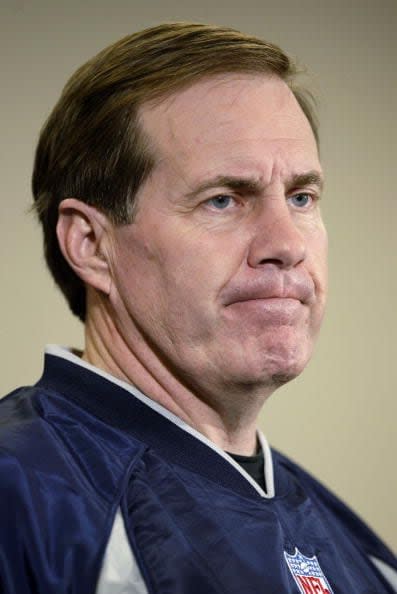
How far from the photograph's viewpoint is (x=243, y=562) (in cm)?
115

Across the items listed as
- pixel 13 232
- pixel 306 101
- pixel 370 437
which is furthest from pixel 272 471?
pixel 370 437

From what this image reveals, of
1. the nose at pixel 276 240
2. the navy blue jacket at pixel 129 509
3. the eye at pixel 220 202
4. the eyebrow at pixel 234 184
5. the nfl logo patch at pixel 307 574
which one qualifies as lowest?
the nfl logo patch at pixel 307 574

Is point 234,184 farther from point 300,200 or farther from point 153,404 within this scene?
point 153,404

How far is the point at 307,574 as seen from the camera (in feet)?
4.13

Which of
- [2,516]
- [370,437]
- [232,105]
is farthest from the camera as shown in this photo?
[370,437]

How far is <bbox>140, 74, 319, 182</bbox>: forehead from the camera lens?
125cm

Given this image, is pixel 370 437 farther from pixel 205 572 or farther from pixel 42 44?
pixel 205 572

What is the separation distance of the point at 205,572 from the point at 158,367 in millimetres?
277

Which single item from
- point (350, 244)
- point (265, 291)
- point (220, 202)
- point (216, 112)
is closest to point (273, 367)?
point (265, 291)

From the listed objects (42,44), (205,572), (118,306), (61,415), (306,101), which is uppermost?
(42,44)

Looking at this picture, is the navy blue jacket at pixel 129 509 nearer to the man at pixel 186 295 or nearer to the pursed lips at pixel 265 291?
the man at pixel 186 295

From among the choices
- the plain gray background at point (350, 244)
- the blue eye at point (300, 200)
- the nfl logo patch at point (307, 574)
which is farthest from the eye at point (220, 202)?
the plain gray background at point (350, 244)

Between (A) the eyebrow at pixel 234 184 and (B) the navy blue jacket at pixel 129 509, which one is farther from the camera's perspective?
(A) the eyebrow at pixel 234 184

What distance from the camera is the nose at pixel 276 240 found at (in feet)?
4.01
